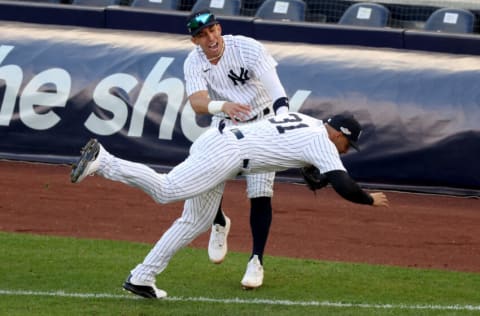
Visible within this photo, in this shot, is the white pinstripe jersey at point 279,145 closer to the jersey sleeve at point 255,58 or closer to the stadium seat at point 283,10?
the jersey sleeve at point 255,58

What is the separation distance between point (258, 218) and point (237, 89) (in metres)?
0.88

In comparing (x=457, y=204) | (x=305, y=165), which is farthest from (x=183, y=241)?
(x=457, y=204)

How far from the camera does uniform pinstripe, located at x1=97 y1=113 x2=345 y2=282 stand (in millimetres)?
6887

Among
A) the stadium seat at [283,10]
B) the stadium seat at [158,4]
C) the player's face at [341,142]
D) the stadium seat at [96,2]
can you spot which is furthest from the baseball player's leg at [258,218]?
the stadium seat at [96,2]

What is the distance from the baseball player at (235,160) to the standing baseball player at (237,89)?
1.98 ft

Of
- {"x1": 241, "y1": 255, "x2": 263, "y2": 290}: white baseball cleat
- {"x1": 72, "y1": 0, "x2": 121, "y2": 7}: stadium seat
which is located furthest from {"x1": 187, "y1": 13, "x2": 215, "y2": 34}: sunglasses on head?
{"x1": 72, "y1": 0, "x2": 121, "y2": 7}: stadium seat

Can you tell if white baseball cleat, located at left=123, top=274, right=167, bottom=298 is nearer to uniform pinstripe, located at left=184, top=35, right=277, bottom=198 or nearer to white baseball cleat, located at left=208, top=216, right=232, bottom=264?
white baseball cleat, located at left=208, top=216, right=232, bottom=264

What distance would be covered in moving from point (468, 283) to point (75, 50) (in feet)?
22.0

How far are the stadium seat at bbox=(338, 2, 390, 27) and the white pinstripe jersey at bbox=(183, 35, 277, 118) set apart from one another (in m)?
6.72

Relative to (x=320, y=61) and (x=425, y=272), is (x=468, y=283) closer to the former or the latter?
(x=425, y=272)

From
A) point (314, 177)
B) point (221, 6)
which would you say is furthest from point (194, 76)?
point (221, 6)

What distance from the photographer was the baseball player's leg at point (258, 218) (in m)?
7.75

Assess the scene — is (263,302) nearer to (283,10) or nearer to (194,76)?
(194,76)

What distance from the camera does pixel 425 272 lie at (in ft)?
28.1
